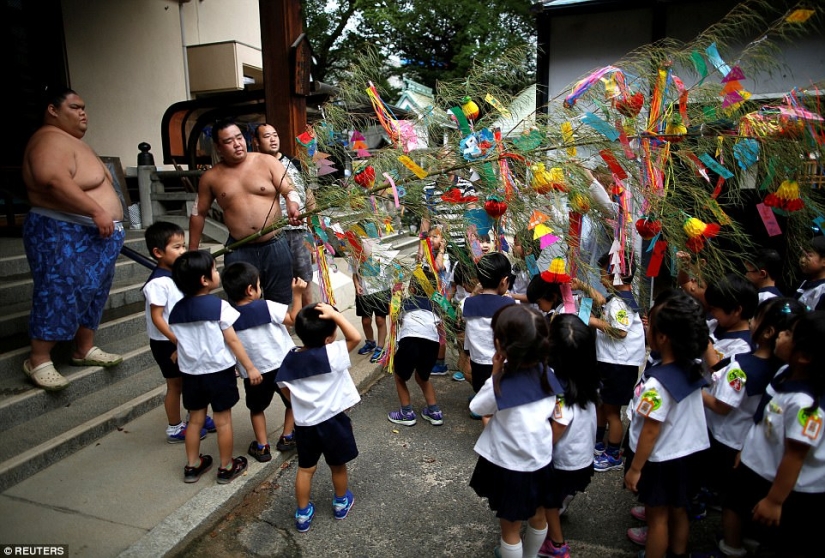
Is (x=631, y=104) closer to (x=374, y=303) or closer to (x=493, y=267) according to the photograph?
(x=493, y=267)

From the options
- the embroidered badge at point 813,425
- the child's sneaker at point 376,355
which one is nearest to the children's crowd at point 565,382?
the embroidered badge at point 813,425

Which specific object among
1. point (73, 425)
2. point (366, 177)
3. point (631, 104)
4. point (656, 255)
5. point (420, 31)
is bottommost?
point (73, 425)

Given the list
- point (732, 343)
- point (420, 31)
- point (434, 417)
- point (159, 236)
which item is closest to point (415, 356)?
point (434, 417)

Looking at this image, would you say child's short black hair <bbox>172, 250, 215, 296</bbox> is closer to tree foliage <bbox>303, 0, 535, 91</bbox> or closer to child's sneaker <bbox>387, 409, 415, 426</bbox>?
child's sneaker <bbox>387, 409, 415, 426</bbox>

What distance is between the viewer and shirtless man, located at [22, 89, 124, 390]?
3473mm

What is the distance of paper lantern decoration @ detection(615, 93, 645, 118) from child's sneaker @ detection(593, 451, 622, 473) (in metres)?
2.06

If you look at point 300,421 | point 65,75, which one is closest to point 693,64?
point 300,421

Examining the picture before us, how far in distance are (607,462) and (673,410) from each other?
123cm

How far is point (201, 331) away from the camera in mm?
3053

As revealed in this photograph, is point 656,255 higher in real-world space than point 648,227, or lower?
lower

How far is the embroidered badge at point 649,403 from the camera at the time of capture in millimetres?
2275

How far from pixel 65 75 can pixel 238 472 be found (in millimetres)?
6625

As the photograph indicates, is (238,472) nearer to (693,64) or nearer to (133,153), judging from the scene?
(693,64)

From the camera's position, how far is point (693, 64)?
2879 mm
